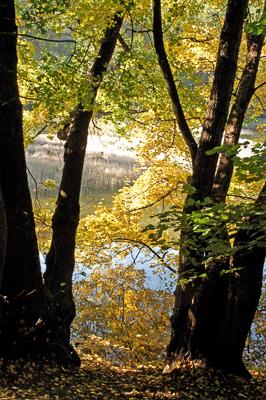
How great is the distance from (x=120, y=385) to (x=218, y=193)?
308cm

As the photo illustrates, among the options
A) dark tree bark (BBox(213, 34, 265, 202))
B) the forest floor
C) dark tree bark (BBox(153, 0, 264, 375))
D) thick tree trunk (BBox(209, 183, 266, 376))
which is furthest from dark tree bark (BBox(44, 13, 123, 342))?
thick tree trunk (BBox(209, 183, 266, 376))

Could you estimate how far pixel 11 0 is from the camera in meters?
5.74

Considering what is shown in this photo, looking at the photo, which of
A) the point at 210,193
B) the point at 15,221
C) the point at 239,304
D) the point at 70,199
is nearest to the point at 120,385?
the point at 239,304

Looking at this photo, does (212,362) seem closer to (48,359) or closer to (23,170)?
(48,359)

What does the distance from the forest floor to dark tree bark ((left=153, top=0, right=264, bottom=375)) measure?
32 cm

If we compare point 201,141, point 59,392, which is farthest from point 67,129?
point 59,392

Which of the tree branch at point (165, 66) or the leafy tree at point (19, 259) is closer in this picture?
the leafy tree at point (19, 259)

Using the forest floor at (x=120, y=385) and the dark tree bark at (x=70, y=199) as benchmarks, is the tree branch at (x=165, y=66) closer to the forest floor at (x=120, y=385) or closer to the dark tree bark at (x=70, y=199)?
the dark tree bark at (x=70, y=199)

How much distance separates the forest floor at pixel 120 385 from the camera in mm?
5809

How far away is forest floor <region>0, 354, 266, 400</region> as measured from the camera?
581 cm

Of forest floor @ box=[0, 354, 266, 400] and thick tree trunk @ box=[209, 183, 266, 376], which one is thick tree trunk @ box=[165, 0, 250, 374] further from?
forest floor @ box=[0, 354, 266, 400]

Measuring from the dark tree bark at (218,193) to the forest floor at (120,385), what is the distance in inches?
12.6

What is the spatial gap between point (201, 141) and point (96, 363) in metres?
4.41

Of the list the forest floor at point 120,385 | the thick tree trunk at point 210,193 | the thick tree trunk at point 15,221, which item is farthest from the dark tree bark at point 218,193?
the thick tree trunk at point 15,221
